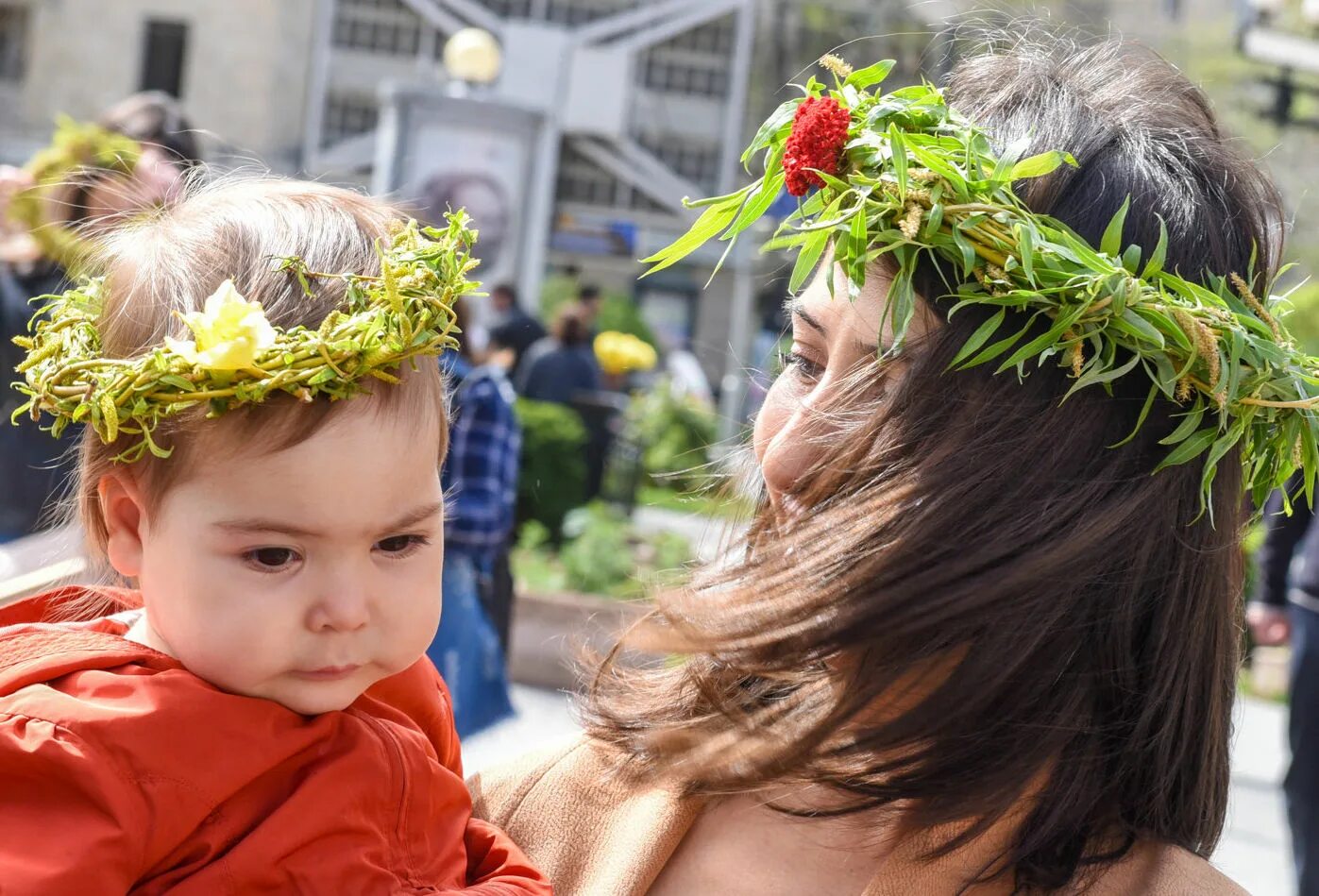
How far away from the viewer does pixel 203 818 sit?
1467mm

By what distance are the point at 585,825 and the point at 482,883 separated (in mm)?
287

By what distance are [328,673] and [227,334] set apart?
37 centimetres

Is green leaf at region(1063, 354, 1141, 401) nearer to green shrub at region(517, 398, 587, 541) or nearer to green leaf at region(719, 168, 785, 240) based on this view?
green leaf at region(719, 168, 785, 240)

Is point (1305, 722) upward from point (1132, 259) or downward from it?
downward

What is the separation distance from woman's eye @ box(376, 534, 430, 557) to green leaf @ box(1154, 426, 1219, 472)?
85cm

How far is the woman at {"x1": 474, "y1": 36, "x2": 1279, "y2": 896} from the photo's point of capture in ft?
5.64

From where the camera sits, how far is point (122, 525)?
63.8 inches

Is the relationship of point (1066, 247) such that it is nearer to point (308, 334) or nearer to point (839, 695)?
point (839, 695)

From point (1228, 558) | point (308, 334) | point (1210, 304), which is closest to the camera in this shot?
point (308, 334)

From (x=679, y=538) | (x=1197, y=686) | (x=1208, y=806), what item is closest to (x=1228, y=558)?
(x=1197, y=686)

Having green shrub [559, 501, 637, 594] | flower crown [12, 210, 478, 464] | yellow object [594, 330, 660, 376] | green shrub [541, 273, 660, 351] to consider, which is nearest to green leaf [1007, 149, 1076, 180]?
flower crown [12, 210, 478, 464]

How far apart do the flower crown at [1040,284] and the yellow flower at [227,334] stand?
26.9 inches

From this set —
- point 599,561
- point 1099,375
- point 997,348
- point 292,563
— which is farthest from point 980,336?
point 599,561

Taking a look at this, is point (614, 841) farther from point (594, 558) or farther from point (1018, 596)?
point (594, 558)
